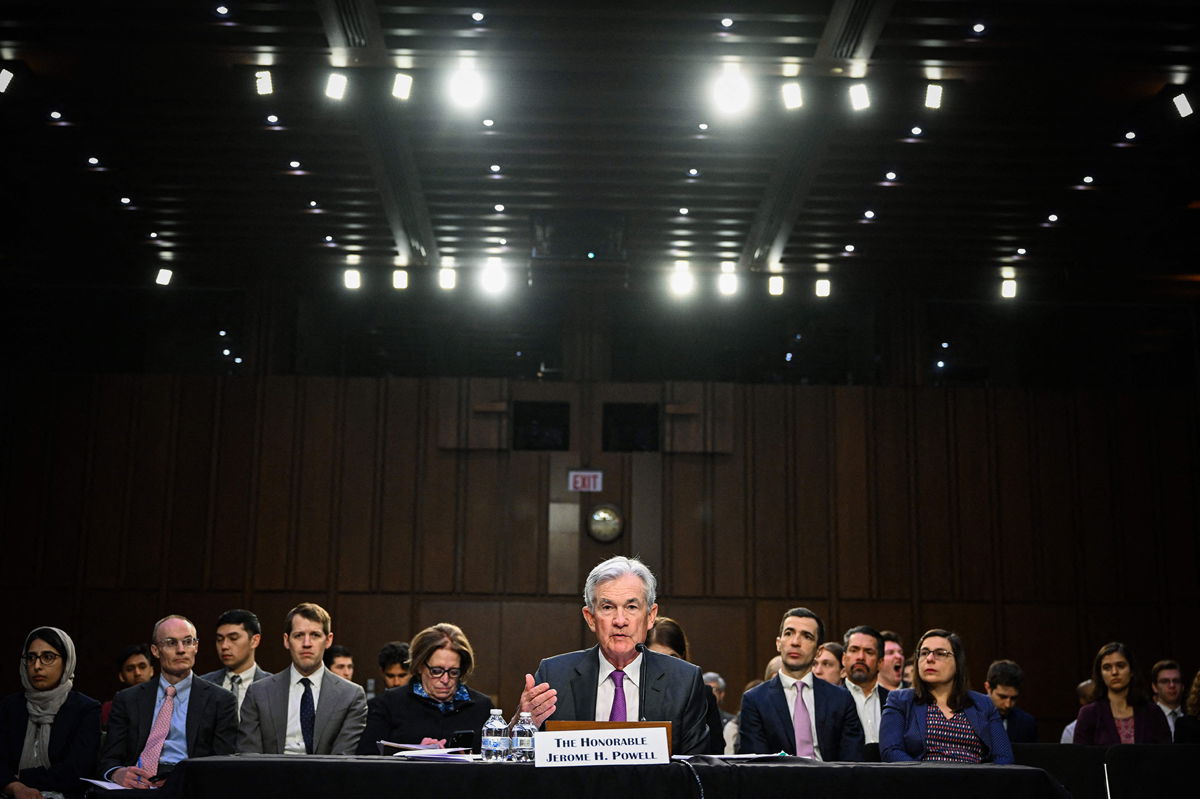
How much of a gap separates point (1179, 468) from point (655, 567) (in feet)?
19.0

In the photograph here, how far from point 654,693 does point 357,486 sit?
894cm

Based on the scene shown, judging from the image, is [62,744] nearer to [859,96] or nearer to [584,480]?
[859,96]

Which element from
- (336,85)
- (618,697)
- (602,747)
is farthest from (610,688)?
(336,85)

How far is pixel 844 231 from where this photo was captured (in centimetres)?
1088

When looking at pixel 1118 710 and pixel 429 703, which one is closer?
pixel 429 703

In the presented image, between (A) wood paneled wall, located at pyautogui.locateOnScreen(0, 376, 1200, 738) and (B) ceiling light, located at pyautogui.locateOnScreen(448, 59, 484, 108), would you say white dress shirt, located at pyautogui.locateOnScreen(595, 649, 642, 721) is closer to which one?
(B) ceiling light, located at pyautogui.locateOnScreen(448, 59, 484, 108)

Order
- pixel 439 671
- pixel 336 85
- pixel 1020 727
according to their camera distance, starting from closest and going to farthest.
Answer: pixel 439 671, pixel 1020 727, pixel 336 85

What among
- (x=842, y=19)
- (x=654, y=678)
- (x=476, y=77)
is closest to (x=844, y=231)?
(x=842, y=19)

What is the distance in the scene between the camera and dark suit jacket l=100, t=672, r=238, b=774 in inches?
203

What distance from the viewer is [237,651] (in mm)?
5895

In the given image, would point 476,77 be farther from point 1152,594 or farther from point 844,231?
point 1152,594

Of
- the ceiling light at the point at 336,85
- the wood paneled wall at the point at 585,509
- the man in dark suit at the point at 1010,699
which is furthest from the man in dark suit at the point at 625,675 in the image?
the wood paneled wall at the point at 585,509

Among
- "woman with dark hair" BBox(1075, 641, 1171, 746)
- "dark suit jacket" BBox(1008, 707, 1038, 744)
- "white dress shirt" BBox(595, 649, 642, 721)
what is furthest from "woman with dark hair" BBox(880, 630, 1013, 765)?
"woman with dark hair" BBox(1075, 641, 1171, 746)

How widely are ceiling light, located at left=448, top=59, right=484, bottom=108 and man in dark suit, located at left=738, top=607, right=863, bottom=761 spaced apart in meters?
4.88
